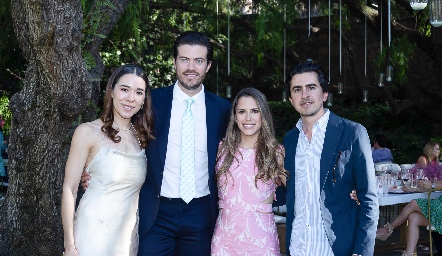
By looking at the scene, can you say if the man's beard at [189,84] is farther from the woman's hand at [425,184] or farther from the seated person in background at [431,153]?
the seated person in background at [431,153]

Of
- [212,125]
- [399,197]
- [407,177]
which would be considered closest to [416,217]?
[407,177]

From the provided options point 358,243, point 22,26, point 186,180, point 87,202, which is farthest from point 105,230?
point 22,26

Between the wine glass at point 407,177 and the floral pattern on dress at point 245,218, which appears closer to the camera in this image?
the floral pattern on dress at point 245,218

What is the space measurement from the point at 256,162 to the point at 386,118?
12440mm

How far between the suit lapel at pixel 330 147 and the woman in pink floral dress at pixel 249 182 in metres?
0.31

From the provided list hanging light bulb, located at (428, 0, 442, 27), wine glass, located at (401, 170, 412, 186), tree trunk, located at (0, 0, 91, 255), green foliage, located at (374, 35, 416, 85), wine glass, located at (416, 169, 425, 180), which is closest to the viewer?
tree trunk, located at (0, 0, 91, 255)

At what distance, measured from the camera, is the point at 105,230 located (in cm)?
344

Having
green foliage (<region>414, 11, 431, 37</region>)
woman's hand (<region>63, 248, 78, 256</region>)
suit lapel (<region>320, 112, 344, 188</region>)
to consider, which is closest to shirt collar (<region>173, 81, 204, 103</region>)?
suit lapel (<region>320, 112, 344, 188</region>)

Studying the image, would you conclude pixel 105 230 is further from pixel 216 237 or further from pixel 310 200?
pixel 310 200

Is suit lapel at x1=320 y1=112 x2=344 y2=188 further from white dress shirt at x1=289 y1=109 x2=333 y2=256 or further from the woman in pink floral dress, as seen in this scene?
the woman in pink floral dress

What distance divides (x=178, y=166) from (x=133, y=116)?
0.36 metres

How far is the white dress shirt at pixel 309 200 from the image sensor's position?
11.1 ft

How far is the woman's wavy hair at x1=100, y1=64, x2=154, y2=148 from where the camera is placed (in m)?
3.53

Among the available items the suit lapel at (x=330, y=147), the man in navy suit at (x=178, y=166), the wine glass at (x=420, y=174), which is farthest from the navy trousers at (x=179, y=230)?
the wine glass at (x=420, y=174)
